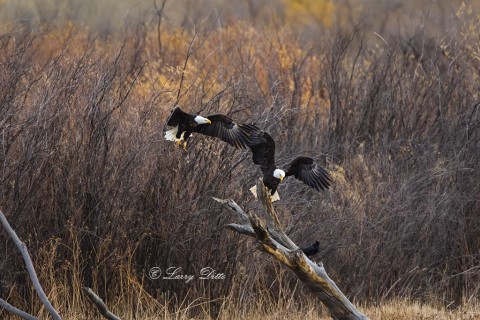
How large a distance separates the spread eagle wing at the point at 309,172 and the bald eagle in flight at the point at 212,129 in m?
0.35

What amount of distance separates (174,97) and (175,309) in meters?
1.80

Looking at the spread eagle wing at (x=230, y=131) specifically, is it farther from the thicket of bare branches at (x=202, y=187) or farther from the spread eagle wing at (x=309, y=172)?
the thicket of bare branches at (x=202, y=187)

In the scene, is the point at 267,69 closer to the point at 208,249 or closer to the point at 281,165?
the point at 281,165

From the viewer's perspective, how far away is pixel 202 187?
859 cm

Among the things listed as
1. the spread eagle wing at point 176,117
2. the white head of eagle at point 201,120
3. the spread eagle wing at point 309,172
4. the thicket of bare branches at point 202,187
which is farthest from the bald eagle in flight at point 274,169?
the thicket of bare branches at point 202,187

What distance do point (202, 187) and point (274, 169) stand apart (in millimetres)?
910

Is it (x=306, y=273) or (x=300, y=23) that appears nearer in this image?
(x=306, y=273)

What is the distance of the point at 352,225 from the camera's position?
32.2ft

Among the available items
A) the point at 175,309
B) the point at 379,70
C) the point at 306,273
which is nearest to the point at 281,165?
the point at 175,309

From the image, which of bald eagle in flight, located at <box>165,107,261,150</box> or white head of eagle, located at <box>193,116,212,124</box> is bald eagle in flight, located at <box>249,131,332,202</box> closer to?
bald eagle in flight, located at <box>165,107,261,150</box>
